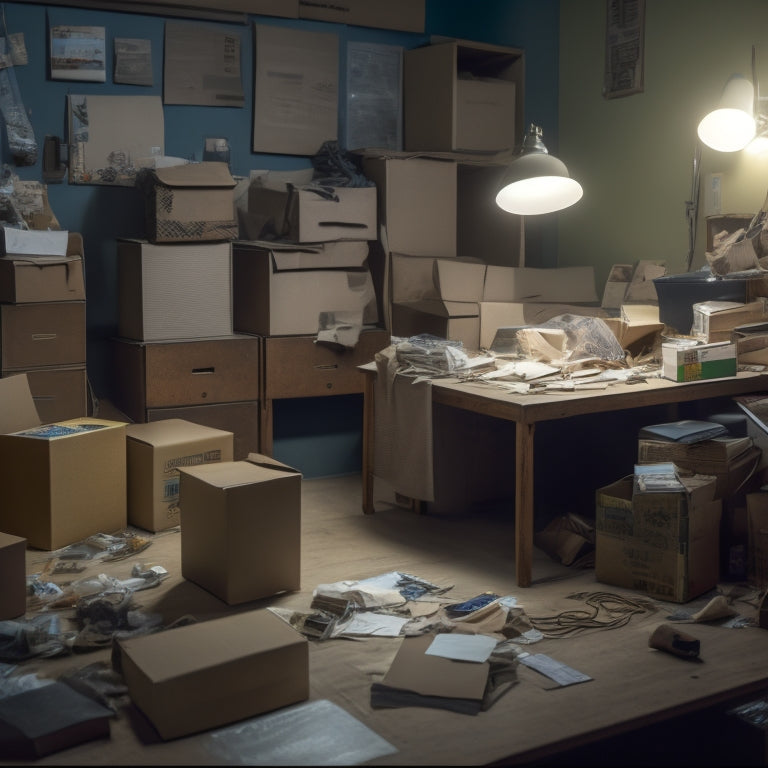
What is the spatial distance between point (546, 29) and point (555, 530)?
2.85 metres


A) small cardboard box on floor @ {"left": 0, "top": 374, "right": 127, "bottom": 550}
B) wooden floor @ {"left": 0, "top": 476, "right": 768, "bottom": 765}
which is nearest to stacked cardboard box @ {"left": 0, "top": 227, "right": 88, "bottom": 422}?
small cardboard box on floor @ {"left": 0, "top": 374, "right": 127, "bottom": 550}

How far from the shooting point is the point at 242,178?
4.58 m

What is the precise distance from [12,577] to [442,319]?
6.94 ft

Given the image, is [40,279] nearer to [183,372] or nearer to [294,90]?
[183,372]

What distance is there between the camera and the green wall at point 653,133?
4.29m

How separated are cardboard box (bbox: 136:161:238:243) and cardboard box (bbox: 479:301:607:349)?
1.09m

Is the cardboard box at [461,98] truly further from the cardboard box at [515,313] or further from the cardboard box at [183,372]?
the cardboard box at [183,372]

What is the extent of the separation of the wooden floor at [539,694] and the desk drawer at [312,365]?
1106mm

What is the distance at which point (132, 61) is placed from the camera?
431 cm

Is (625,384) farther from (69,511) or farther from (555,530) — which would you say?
(69,511)

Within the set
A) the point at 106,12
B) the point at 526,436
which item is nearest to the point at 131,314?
the point at 106,12

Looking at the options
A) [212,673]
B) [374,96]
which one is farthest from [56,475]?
[374,96]

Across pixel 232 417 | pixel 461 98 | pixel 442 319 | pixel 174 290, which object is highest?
pixel 461 98

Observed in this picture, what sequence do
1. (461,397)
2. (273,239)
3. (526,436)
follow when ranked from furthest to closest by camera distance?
(273,239), (461,397), (526,436)
